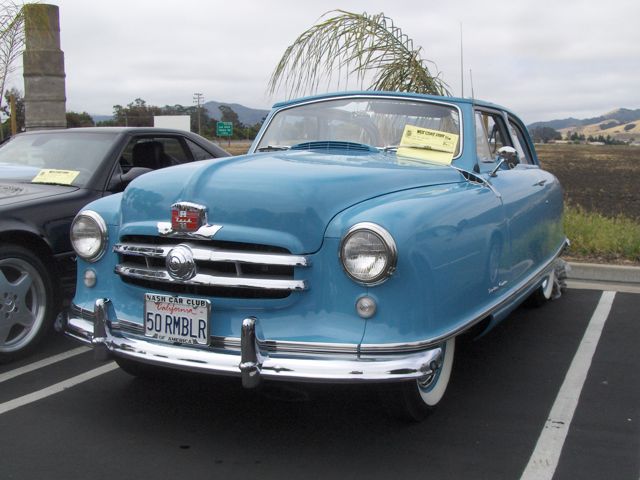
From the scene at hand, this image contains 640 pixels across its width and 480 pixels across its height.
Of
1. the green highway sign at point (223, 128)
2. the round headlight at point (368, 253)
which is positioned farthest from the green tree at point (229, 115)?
the round headlight at point (368, 253)

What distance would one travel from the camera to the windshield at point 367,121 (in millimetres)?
4430

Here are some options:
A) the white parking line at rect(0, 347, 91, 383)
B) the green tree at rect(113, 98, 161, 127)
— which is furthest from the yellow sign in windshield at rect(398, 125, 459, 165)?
the green tree at rect(113, 98, 161, 127)

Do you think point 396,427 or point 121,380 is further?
point 121,380

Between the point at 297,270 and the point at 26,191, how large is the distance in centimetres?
274

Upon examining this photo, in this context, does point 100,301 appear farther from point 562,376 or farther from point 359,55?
point 359,55

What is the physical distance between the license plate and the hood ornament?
29cm

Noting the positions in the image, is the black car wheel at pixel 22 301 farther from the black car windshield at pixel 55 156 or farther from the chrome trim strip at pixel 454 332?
the chrome trim strip at pixel 454 332

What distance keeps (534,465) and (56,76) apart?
915 centimetres

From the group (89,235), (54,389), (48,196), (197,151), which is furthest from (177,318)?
(197,151)

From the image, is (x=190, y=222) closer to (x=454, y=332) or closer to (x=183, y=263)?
(x=183, y=263)

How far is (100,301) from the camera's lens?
10.9 feet

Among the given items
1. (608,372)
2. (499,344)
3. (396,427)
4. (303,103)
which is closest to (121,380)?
(396,427)

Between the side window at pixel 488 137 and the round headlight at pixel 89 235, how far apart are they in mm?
2266

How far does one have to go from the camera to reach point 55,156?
18.2 feet
